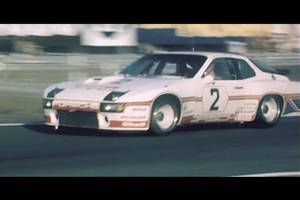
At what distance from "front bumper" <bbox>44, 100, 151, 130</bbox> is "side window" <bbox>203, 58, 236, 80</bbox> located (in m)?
1.54

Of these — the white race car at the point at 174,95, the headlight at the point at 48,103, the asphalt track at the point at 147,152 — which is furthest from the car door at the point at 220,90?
the headlight at the point at 48,103

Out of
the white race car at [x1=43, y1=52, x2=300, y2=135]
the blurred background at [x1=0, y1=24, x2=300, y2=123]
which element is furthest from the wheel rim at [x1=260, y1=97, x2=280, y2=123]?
the blurred background at [x1=0, y1=24, x2=300, y2=123]

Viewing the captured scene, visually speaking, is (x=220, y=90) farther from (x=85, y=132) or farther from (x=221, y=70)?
(x=85, y=132)

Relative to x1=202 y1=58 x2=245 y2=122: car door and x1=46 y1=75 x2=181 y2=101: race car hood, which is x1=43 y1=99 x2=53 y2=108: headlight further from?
x1=202 y1=58 x2=245 y2=122: car door

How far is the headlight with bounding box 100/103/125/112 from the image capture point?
9445mm

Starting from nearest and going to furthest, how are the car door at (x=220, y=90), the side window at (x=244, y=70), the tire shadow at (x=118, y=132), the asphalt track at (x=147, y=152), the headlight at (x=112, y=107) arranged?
the asphalt track at (x=147, y=152)
the headlight at (x=112, y=107)
the tire shadow at (x=118, y=132)
the car door at (x=220, y=90)
the side window at (x=244, y=70)

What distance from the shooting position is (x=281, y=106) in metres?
11.5

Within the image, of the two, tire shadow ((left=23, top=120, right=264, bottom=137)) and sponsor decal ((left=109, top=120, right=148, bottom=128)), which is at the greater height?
sponsor decal ((left=109, top=120, right=148, bottom=128))

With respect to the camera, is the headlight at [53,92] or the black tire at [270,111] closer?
the headlight at [53,92]

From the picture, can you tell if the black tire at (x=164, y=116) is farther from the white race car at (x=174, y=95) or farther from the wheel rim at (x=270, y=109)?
the wheel rim at (x=270, y=109)

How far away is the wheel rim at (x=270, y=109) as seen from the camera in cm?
1135
